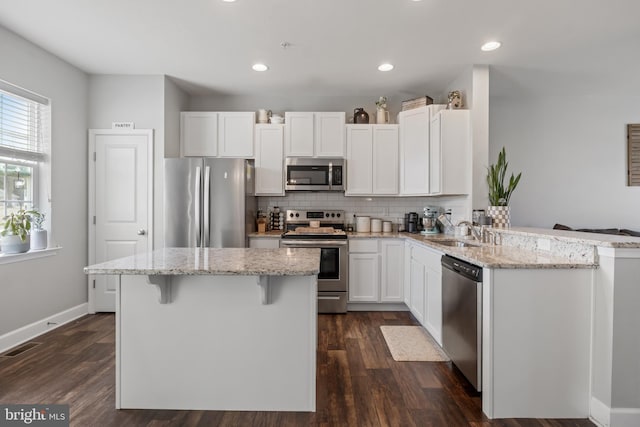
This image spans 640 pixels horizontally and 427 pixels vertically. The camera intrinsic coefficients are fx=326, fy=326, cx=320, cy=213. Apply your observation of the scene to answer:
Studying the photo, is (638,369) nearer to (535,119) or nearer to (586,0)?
(586,0)

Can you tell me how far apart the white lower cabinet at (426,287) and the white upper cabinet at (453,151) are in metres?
0.77

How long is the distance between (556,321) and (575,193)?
334cm

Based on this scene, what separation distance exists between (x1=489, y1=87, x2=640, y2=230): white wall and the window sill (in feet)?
17.0

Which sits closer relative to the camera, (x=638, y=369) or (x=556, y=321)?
(x=638, y=369)

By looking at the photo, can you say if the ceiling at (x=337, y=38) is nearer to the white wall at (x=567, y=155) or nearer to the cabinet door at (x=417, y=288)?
the white wall at (x=567, y=155)

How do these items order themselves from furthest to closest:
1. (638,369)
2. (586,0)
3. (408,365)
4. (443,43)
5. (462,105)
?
(462,105) → (443,43) → (408,365) → (586,0) → (638,369)

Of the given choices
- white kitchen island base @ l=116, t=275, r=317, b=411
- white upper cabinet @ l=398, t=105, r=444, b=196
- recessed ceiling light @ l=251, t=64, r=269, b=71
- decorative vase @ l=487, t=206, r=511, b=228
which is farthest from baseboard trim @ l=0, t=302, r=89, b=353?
decorative vase @ l=487, t=206, r=511, b=228

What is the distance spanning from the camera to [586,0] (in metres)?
2.29

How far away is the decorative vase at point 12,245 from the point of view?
9.08 ft

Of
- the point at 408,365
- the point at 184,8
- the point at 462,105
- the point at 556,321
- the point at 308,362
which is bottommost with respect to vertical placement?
the point at 408,365

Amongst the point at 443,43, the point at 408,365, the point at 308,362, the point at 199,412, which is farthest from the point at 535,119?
the point at 199,412

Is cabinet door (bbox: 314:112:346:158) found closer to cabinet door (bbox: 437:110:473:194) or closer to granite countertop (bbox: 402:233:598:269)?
cabinet door (bbox: 437:110:473:194)

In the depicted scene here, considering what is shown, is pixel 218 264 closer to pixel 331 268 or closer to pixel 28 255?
pixel 331 268

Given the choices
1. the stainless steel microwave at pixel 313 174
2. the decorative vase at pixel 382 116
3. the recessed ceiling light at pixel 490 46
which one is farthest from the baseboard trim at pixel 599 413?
the decorative vase at pixel 382 116
